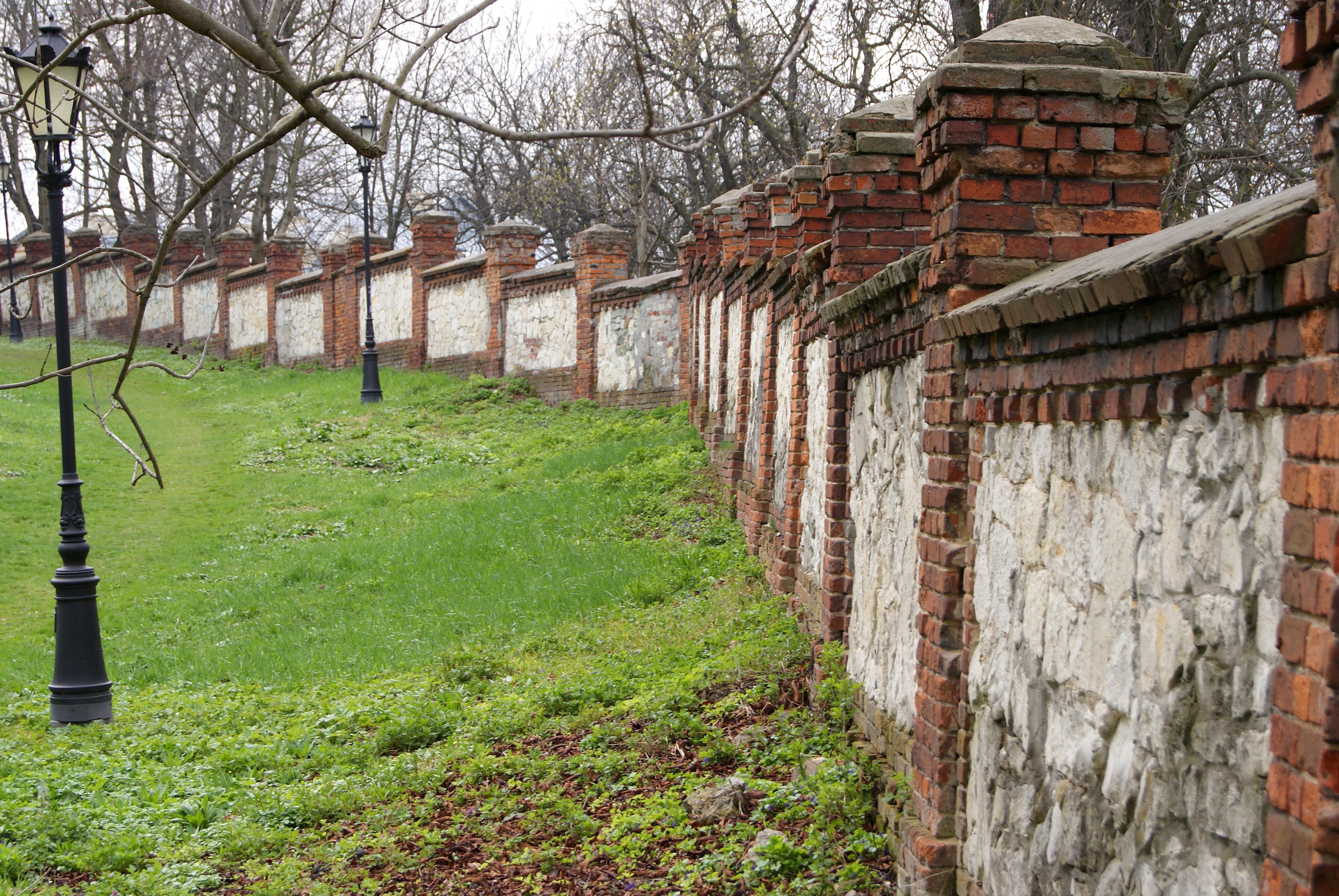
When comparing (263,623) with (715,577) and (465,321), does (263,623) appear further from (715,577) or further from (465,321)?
(465,321)

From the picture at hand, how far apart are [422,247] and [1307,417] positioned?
22.9m

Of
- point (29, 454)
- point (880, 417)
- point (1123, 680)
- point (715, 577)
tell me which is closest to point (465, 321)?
point (29, 454)

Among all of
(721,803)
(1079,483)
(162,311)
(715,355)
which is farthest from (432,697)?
(162,311)

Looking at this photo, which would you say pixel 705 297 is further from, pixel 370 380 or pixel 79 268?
pixel 79 268

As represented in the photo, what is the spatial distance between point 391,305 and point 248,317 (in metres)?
6.56

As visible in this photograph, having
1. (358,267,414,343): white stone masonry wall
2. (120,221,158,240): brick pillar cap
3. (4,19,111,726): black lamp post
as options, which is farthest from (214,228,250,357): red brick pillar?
(4,19,111,726): black lamp post

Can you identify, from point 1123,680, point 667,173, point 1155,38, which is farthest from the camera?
point 667,173

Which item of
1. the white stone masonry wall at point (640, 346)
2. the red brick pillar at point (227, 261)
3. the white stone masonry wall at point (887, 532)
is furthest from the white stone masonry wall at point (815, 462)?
the red brick pillar at point (227, 261)

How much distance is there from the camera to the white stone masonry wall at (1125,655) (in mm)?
2020

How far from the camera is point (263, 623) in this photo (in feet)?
32.1

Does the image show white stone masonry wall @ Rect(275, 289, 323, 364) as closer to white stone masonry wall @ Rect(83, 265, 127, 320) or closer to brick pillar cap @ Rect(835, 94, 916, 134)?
white stone masonry wall @ Rect(83, 265, 127, 320)

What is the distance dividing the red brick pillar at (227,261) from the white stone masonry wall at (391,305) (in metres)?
6.31

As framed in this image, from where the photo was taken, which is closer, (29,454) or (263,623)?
(263,623)

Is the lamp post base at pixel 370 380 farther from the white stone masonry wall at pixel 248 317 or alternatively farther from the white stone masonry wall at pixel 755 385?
the white stone masonry wall at pixel 755 385
